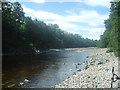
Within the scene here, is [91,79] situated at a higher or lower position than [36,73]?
higher

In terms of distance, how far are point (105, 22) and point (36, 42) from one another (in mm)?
28191

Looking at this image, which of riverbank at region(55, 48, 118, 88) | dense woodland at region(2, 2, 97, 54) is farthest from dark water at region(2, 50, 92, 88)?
dense woodland at region(2, 2, 97, 54)

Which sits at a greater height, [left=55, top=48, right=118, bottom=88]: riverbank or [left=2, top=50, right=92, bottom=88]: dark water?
[left=55, top=48, right=118, bottom=88]: riverbank

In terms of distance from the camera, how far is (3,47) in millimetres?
64812

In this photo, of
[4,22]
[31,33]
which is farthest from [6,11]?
[31,33]

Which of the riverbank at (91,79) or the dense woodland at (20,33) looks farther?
the dense woodland at (20,33)

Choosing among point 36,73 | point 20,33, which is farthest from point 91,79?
point 20,33

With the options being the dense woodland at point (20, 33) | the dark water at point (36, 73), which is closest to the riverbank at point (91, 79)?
the dark water at point (36, 73)

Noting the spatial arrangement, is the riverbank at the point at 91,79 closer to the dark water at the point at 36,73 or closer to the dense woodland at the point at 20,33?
the dark water at the point at 36,73

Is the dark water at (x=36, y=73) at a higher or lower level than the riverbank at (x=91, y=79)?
lower

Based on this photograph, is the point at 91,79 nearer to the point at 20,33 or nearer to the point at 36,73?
the point at 36,73

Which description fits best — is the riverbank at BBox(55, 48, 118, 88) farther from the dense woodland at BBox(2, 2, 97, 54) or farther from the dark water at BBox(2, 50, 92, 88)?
the dense woodland at BBox(2, 2, 97, 54)

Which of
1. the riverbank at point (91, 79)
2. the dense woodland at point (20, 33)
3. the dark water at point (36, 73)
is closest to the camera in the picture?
the riverbank at point (91, 79)

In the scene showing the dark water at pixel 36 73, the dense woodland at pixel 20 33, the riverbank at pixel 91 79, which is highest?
the dense woodland at pixel 20 33
